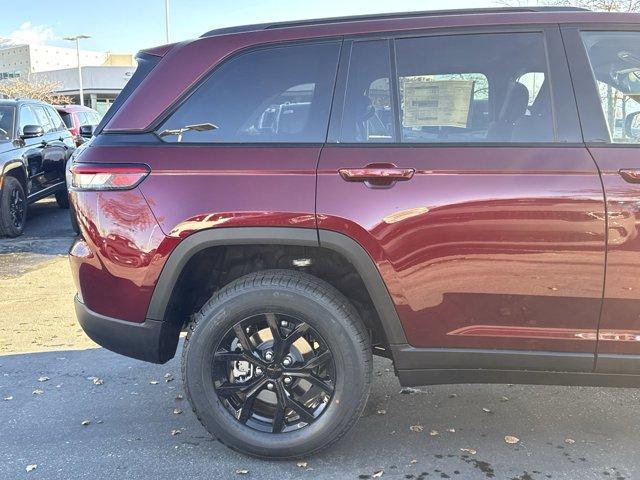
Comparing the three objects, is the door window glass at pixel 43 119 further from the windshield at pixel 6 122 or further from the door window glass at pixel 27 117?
the windshield at pixel 6 122

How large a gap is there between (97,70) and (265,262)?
4779 centimetres

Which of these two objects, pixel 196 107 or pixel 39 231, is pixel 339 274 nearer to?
pixel 196 107

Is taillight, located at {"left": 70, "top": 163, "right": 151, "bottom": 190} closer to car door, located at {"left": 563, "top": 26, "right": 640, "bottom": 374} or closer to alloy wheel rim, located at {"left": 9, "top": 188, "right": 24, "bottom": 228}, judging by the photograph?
car door, located at {"left": 563, "top": 26, "right": 640, "bottom": 374}

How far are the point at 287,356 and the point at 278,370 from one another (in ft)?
0.25

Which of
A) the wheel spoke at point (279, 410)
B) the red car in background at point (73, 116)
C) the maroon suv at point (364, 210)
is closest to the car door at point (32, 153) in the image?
the red car in background at point (73, 116)

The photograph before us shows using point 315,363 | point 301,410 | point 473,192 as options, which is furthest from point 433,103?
point 301,410

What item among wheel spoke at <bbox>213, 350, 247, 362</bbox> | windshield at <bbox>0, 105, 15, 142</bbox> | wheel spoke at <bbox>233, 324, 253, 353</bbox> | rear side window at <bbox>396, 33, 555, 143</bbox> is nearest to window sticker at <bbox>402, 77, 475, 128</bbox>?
rear side window at <bbox>396, 33, 555, 143</bbox>

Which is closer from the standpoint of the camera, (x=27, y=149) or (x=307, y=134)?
(x=307, y=134)

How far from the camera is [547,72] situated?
2.46 m

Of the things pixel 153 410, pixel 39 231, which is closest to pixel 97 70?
pixel 39 231

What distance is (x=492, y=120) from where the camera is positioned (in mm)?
2498

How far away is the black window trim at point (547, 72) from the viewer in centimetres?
239

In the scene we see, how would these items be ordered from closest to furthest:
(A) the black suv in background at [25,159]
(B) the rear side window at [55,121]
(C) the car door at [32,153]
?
(A) the black suv in background at [25,159] < (C) the car door at [32,153] < (B) the rear side window at [55,121]

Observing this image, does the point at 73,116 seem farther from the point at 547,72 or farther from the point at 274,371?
the point at 547,72
